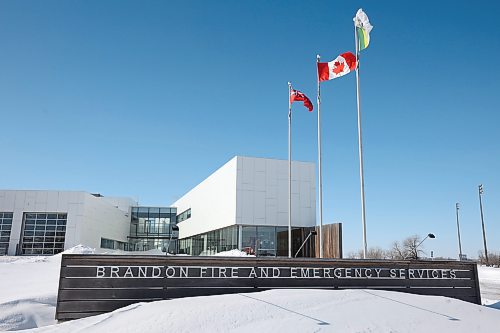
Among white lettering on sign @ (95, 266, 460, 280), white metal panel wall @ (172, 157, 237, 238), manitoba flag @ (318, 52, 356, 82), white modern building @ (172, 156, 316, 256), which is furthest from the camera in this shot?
white metal panel wall @ (172, 157, 237, 238)

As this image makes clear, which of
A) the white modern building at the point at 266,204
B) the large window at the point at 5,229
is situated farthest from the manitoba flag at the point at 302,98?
the large window at the point at 5,229

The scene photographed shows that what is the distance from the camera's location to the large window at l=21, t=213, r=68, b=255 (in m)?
37.5

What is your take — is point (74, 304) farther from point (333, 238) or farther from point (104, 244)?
point (104, 244)

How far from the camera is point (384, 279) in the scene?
9.73 m

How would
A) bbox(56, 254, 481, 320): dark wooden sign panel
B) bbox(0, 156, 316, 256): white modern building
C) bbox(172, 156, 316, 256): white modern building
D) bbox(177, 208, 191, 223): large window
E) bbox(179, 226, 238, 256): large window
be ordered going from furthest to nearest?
1. bbox(177, 208, 191, 223): large window
2. bbox(179, 226, 238, 256): large window
3. bbox(0, 156, 316, 256): white modern building
4. bbox(172, 156, 316, 256): white modern building
5. bbox(56, 254, 481, 320): dark wooden sign panel

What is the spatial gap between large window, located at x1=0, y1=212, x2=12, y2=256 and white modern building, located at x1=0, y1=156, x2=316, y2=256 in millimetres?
91

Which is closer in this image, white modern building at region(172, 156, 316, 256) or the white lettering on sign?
the white lettering on sign

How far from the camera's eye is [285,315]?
658 centimetres

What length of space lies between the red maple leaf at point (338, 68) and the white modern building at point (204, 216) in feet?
41.3

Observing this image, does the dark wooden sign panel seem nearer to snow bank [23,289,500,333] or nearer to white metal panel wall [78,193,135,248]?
snow bank [23,289,500,333]

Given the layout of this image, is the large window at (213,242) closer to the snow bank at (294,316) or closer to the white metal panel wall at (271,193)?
the white metal panel wall at (271,193)

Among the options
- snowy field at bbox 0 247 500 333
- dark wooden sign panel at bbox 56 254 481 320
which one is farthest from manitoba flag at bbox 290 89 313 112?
snowy field at bbox 0 247 500 333

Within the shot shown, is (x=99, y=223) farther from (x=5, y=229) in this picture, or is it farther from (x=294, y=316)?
(x=294, y=316)

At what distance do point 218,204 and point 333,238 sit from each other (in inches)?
474
